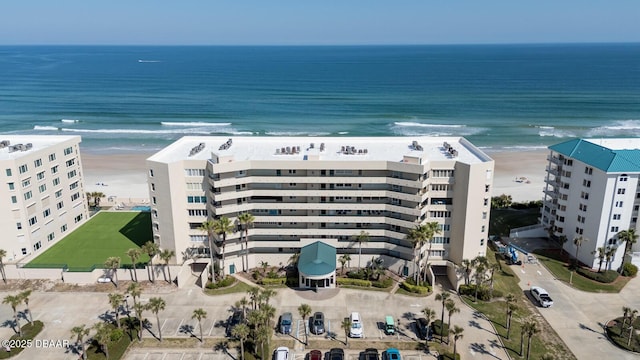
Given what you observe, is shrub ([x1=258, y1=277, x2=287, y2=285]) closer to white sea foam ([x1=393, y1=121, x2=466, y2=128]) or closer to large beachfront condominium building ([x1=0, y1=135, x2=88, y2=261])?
large beachfront condominium building ([x1=0, y1=135, x2=88, y2=261])

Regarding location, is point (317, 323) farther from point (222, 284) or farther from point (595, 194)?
point (595, 194)

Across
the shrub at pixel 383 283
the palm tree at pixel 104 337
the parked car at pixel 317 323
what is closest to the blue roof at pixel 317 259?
the shrub at pixel 383 283

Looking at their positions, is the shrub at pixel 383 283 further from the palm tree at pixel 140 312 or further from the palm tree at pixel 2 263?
the palm tree at pixel 2 263

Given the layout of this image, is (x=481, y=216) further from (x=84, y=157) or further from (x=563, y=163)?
(x=84, y=157)

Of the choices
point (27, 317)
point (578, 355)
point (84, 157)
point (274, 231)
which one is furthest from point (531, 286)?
point (84, 157)

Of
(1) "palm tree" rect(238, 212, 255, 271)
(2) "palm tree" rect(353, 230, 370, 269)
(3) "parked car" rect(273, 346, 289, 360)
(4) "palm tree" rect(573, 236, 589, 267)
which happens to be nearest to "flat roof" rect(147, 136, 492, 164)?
(1) "palm tree" rect(238, 212, 255, 271)

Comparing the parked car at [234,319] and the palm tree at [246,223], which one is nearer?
the parked car at [234,319]
